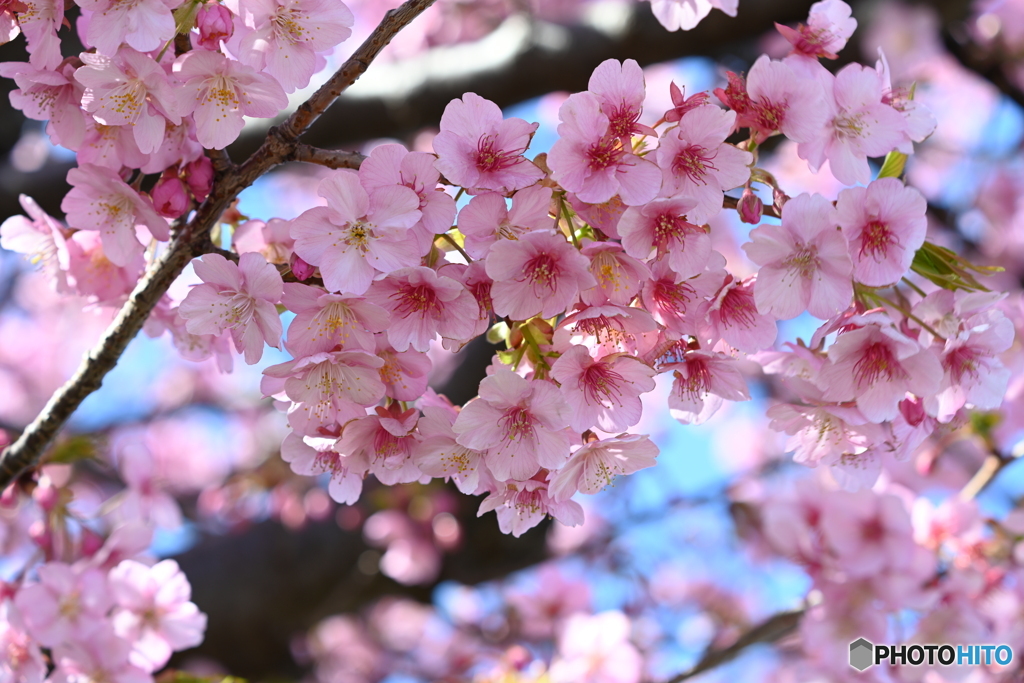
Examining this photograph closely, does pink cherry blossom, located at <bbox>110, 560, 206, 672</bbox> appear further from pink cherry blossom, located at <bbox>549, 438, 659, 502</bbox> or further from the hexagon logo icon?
the hexagon logo icon

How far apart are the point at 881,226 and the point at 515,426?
1.66 ft

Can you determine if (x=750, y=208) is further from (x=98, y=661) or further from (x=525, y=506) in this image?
(x=98, y=661)

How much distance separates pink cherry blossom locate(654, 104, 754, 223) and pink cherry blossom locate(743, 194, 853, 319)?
→ 0.26 feet

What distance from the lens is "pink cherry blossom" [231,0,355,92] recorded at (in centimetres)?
105

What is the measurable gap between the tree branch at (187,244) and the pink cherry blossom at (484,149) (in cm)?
13

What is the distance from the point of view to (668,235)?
96 centimetres

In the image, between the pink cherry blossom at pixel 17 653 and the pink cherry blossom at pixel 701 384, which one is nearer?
the pink cherry blossom at pixel 701 384

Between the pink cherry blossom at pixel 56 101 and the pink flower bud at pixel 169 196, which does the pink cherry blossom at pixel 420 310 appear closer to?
the pink flower bud at pixel 169 196

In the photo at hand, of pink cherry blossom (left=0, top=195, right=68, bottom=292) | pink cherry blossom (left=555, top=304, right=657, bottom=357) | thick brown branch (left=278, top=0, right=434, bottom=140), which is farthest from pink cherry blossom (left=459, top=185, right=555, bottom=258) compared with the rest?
pink cherry blossom (left=0, top=195, right=68, bottom=292)

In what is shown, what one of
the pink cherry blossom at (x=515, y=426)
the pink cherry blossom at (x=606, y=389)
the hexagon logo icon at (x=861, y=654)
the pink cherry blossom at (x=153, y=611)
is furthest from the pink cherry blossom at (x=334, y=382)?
the hexagon logo icon at (x=861, y=654)

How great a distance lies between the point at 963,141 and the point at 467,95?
5.64 m

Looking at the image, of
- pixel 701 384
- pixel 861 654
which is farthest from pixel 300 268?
pixel 861 654

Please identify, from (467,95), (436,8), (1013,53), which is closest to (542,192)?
(467,95)

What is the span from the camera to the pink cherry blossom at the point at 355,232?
0.94m
